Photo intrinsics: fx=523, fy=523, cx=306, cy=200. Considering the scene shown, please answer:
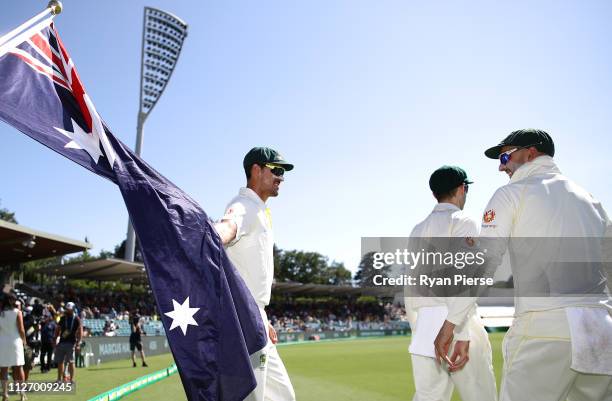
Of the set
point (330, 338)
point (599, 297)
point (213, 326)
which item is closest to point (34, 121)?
point (213, 326)

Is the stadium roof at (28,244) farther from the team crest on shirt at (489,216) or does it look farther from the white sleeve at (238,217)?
the team crest on shirt at (489,216)

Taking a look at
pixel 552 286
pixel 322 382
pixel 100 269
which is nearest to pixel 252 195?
pixel 552 286

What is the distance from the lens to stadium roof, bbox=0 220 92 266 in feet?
68.5

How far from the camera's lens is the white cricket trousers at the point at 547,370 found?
260 centimetres

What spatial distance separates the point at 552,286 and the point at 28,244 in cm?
2336

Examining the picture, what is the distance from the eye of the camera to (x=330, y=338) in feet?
152

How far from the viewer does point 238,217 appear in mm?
3541

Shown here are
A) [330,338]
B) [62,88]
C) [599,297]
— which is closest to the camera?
[599,297]

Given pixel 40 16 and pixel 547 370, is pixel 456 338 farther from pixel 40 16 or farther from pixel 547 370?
pixel 40 16

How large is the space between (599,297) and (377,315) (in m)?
67.1

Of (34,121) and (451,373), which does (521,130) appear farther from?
(34,121)

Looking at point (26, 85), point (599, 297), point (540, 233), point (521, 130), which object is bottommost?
point (599, 297)

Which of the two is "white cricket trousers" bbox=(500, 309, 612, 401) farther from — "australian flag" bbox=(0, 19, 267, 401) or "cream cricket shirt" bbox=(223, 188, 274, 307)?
"cream cricket shirt" bbox=(223, 188, 274, 307)

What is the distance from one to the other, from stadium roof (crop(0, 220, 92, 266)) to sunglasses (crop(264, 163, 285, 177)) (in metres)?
18.8
